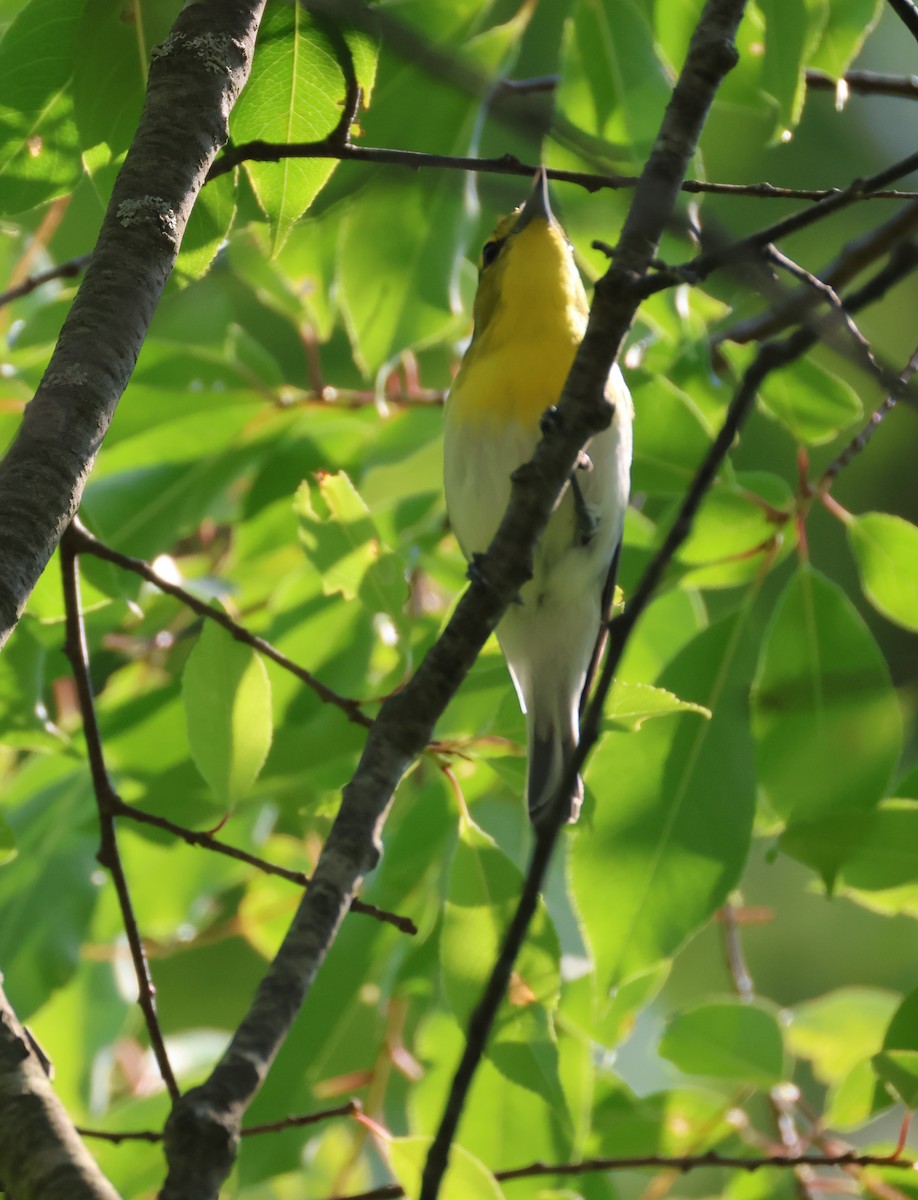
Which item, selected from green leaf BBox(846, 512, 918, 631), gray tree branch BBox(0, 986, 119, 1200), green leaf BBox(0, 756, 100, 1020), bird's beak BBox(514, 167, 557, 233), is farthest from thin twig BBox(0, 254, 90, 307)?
gray tree branch BBox(0, 986, 119, 1200)

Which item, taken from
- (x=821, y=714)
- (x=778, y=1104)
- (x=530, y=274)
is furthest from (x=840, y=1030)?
(x=530, y=274)

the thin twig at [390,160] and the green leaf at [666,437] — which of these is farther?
the green leaf at [666,437]

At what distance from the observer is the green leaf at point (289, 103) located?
1795 mm

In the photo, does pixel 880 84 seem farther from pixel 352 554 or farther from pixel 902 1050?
pixel 902 1050

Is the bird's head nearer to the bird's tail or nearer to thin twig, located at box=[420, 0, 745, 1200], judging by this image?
the bird's tail

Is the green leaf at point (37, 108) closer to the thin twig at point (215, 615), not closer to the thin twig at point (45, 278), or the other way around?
the thin twig at point (215, 615)

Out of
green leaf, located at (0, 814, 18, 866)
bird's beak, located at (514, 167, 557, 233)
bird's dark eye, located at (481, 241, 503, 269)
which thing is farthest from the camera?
bird's dark eye, located at (481, 241, 503, 269)

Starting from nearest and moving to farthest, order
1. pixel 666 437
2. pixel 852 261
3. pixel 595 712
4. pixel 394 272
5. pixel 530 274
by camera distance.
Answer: pixel 595 712 < pixel 852 261 < pixel 666 437 < pixel 394 272 < pixel 530 274

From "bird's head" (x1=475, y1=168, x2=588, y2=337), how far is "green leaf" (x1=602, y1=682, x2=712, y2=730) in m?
1.35

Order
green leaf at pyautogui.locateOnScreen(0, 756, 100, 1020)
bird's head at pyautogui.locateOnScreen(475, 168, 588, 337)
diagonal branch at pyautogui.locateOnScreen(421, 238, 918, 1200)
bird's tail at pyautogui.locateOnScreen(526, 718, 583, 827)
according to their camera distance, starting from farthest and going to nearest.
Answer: bird's head at pyautogui.locateOnScreen(475, 168, 588, 337)
green leaf at pyautogui.locateOnScreen(0, 756, 100, 1020)
bird's tail at pyautogui.locateOnScreen(526, 718, 583, 827)
diagonal branch at pyautogui.locateOnScreen(421, 238, 918, 1200)

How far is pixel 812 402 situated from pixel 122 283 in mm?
1324

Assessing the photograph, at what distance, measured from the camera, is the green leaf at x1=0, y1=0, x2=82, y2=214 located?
5.97 ft

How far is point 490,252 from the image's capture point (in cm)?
336

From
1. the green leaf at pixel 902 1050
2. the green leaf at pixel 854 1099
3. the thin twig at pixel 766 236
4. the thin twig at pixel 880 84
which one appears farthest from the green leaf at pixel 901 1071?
the thin twig at pixel 880 84
